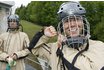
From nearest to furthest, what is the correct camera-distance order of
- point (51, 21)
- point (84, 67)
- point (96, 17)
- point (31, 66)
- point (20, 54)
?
point (84, 67), point (20, 54), point (31, 66), point (96, 17), point (51, 21)

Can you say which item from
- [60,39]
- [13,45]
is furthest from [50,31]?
[13,45]

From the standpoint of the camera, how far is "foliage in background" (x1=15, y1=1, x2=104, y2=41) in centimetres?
5577

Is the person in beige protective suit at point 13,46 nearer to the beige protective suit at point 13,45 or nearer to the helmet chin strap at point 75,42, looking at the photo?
the beige protective suit at point 13,45

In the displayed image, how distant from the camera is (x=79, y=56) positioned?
158 inches

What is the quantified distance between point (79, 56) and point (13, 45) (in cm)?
450

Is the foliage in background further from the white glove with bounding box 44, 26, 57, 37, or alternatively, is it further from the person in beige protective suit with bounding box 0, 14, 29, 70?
the white glove with bounding box 44, 26, 57, 37

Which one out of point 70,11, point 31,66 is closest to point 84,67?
point 70,11

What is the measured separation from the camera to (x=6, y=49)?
8336 mm

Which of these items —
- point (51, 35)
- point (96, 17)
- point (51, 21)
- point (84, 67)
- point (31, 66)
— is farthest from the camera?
point (51, 21)

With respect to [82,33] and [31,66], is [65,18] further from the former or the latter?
[31,66]

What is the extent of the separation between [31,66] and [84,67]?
50.8 feet

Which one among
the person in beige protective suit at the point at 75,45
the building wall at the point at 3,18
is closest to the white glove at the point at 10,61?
the person in beige protective suit at the point at 75,45

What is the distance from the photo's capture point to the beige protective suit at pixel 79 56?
3.92m

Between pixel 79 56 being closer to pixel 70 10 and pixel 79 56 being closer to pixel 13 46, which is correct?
pixel 70 10
